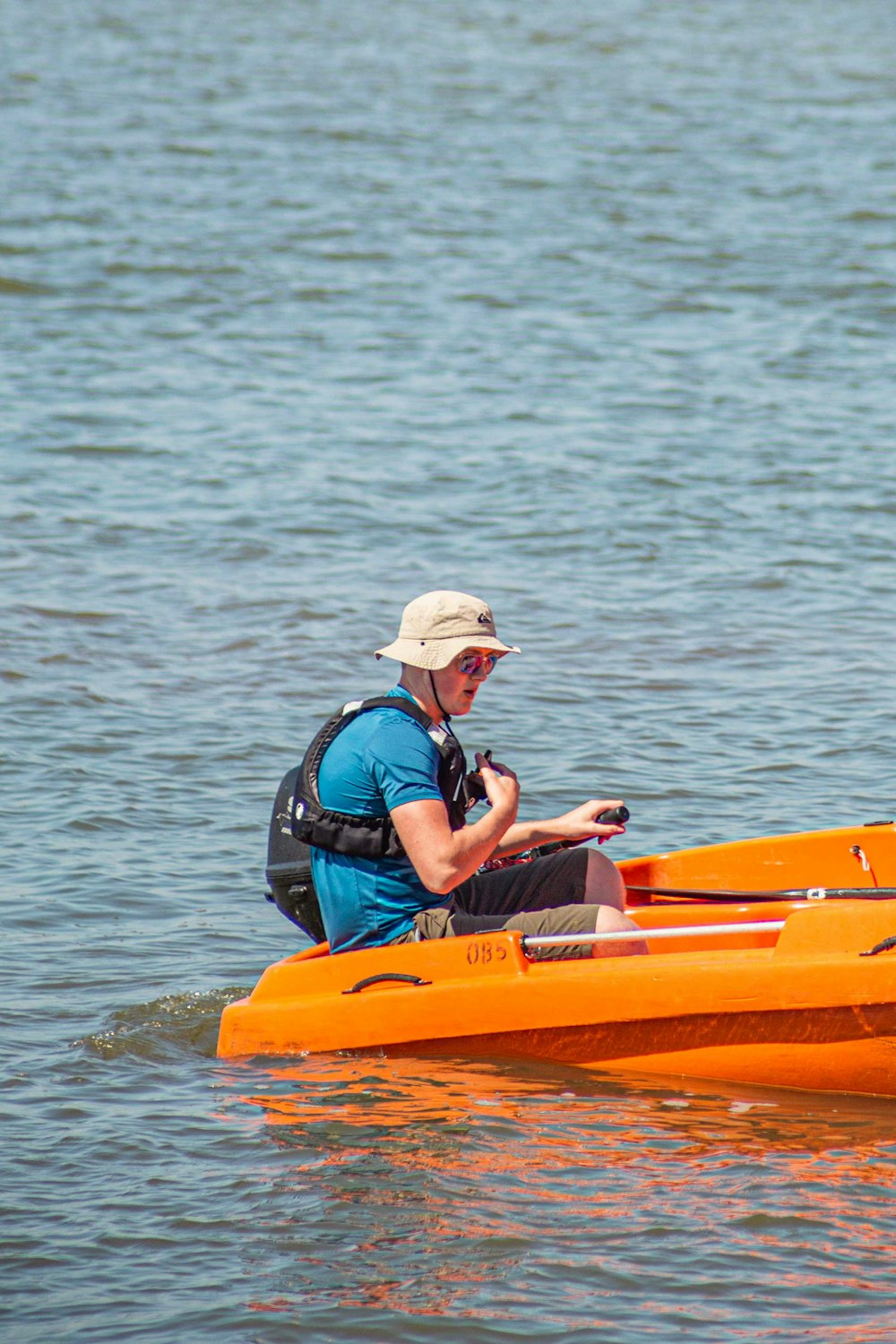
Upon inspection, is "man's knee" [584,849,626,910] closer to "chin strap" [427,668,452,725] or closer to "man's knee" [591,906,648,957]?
"man's knee" [591,906,648,957]

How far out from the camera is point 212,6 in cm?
3266

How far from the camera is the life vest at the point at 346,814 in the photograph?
4.82 meters

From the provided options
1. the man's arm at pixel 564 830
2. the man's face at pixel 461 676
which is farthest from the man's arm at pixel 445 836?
the man's arm at pixel 564 830

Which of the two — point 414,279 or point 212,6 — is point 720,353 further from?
point 212,6

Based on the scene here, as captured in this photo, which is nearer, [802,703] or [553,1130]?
[553,1130]

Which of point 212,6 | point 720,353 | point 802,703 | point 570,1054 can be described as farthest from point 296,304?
point 212,6

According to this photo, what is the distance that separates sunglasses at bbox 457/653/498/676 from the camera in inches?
189

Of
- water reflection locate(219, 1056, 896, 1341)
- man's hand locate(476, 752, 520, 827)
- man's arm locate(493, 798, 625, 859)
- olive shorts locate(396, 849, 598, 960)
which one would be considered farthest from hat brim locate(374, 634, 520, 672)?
water reflection locate(219, 1056, 896, 1341)

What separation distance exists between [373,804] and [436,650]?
0.44m

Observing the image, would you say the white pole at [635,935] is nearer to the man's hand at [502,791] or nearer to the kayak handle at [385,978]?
the kayak handle at [385,978]

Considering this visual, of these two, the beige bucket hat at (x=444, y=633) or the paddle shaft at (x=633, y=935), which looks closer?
the beige bucket hat at (x=444, y=633)

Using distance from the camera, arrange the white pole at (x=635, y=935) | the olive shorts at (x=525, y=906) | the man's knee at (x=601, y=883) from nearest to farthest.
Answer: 1. the white pole at (x=635, y=935)
2. the olive shorts at (x=525, y=906)
3. the man's knee at (x=601, y=883)

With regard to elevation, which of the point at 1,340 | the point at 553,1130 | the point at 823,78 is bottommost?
the point at 553,1130

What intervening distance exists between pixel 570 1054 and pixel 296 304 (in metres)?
12.7
